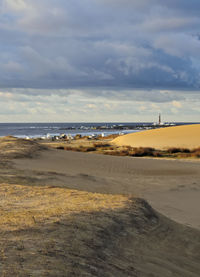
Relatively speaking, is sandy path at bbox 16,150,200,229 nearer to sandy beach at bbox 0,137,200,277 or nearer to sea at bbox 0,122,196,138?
sandy beach at bbox 0,137,200,277

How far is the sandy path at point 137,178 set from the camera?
9227mm

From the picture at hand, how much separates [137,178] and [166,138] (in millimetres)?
16597

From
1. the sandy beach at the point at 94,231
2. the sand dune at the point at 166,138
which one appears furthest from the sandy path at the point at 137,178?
the sand dune at the point at 166,138

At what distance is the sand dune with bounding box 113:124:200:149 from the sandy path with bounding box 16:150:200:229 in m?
9.97

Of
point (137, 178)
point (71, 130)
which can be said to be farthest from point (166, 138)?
point (71, 130)

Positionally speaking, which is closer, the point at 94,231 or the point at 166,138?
the point at 94,231

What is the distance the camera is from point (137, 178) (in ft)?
43.3

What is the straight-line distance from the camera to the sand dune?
26700mm

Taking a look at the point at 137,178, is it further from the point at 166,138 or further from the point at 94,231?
the point at 166,138

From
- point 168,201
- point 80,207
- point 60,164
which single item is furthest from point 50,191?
point 60,164

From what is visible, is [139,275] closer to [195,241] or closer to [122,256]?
[122,256]

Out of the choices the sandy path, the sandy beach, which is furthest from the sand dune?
the sandy beach

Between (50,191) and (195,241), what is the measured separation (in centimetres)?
381

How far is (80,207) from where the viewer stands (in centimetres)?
620
